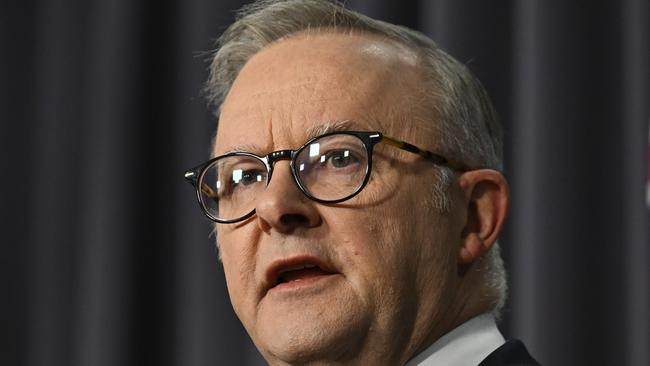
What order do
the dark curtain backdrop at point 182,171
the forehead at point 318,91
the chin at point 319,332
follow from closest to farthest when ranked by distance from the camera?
the chin at point 319,332, the forehead at point 318,91, the dark curtain backdrop at point 182,171

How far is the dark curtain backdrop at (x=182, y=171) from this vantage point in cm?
205

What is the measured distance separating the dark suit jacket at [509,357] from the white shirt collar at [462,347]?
0.03 m

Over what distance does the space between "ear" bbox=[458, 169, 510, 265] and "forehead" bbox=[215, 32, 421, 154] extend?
150 mm

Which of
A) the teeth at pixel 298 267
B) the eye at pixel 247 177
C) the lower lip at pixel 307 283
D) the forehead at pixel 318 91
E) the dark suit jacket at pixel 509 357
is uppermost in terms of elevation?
the forehead at pixel 318 91

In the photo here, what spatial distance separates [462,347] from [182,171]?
1.22 meters

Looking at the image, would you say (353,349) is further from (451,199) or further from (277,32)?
(277,32)

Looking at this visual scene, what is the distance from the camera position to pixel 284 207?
4.37ft

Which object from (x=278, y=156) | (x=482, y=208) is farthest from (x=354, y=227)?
(x=482, y=208)

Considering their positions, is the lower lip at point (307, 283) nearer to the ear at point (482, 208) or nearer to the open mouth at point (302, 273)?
the open mouth at point (302, 273)

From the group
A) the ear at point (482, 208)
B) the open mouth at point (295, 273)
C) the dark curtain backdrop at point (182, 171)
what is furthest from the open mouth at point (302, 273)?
the dark curtain backdrop at point (182, 171)

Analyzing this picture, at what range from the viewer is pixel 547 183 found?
81.7 inches

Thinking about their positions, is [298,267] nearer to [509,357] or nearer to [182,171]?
[509,357]

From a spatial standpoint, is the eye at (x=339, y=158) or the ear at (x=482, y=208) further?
the ear at (x=482, y=208)

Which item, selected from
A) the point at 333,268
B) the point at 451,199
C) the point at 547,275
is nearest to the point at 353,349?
the point at 333,268
